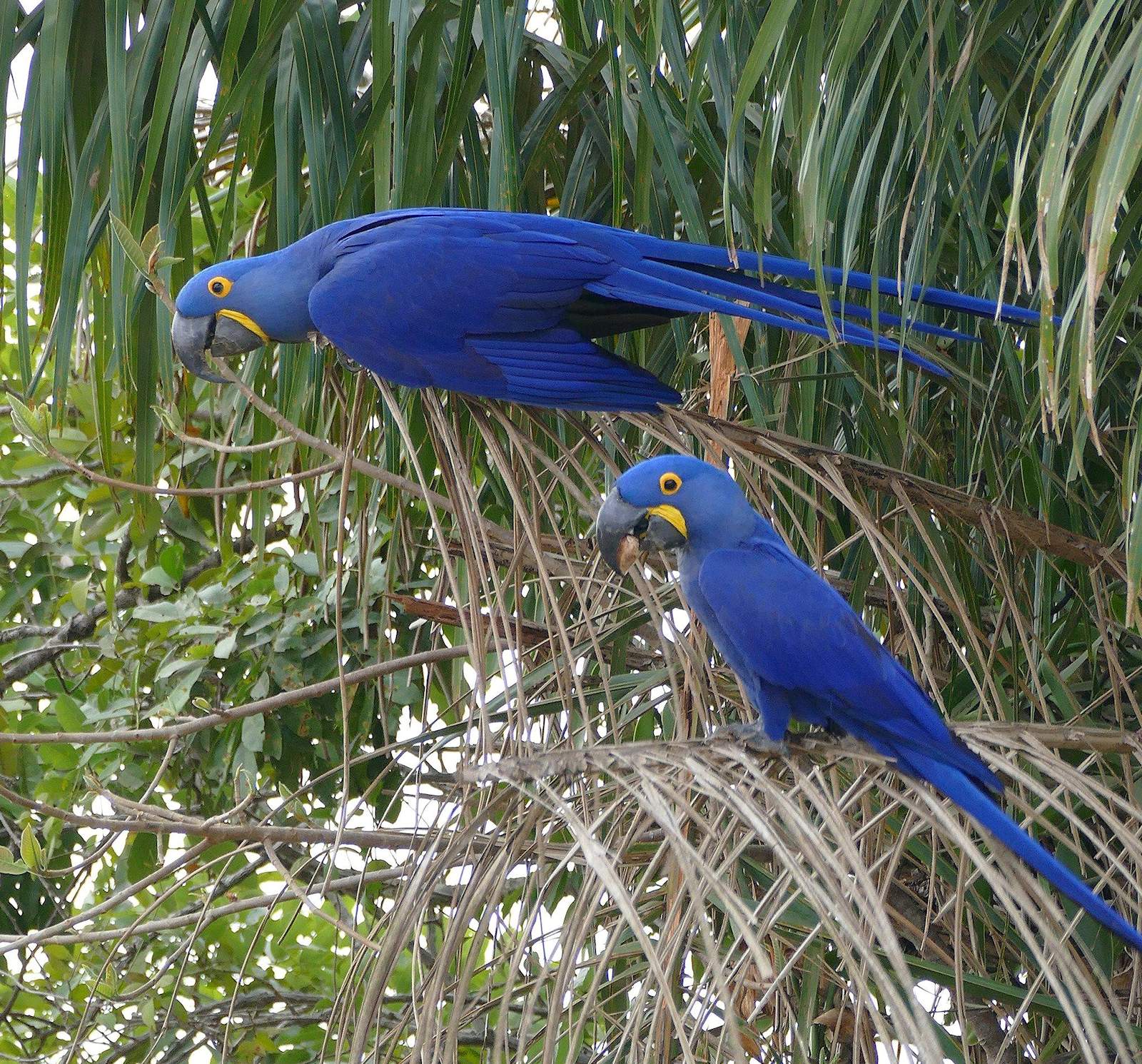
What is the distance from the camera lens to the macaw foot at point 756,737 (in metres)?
1.17

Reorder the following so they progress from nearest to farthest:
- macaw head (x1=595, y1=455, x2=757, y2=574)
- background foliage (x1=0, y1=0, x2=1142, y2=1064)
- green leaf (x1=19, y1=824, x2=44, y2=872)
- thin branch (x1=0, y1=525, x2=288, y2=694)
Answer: background foliage (x1=0, y1=0, x2=1142, y2=1064) < macaw head (x1=595, y1=455, x2=757, y2=574) < green leaf (x1=19, y1=824, x2=44, y2=872) < thin branch (x1=0, y1=525, x2=288, y2=694)

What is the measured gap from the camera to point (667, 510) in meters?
1.21

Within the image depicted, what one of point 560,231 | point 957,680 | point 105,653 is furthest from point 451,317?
point 105,653

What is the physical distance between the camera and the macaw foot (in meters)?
1.17

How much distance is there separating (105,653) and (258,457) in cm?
67

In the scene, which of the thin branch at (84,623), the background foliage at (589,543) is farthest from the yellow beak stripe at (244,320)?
the thin branch at (84,623)

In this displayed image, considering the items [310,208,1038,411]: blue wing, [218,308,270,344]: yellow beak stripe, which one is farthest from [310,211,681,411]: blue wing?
[218,308,270,344]: yellow beak stripe

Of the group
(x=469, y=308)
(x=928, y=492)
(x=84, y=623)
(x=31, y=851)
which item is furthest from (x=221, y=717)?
(x=84, y=623)

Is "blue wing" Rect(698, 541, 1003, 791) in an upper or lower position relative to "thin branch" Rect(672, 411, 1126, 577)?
lower

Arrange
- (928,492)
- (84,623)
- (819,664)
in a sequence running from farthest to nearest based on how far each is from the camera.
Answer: (84,623)
(928,492)
(819,664)

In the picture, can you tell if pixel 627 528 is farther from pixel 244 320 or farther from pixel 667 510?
pixel 244 320

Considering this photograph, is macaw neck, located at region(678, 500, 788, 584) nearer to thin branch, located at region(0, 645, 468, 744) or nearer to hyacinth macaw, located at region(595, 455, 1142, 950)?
hyacinth macaw, located at region(595, 455, 1142, 950)

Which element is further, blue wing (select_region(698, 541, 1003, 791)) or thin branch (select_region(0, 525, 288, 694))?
thin branch (select_region(0, 525, 288, 694))

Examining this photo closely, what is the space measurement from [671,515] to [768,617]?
130 mm
